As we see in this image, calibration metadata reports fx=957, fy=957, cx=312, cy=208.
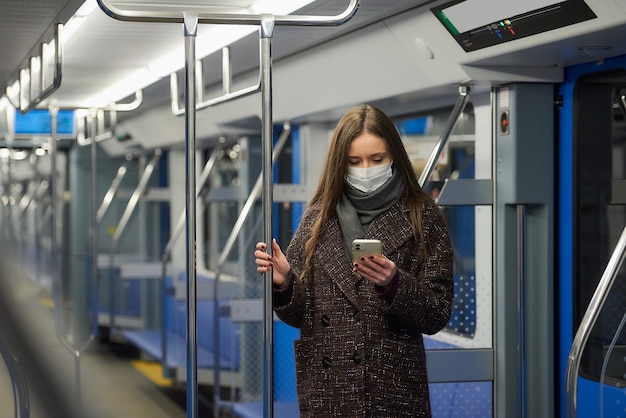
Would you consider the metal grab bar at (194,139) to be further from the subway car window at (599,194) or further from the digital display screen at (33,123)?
the digital display screen at (33,123)

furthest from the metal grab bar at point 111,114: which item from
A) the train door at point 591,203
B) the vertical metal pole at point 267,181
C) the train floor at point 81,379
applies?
the vertical metal pole at point 267,181

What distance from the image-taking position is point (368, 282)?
2445 mm

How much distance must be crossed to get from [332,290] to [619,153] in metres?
1.52

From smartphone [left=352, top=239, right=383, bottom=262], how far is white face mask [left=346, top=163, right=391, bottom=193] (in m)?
0.30

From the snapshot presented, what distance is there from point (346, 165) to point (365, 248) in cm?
35

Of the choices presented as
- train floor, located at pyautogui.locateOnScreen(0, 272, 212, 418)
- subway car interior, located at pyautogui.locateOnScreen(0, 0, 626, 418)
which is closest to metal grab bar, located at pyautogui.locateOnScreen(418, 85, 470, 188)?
subway car interior, located at pyautogui.locateOnScreen(0, 0, 626, 418)

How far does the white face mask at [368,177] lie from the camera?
246 cm

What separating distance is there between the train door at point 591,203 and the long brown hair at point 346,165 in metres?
1.17

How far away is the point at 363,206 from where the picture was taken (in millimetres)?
2490

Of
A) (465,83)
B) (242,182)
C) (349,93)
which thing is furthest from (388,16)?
(242,182)

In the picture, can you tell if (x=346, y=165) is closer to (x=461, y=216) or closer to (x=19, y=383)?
(x=19, y=383)

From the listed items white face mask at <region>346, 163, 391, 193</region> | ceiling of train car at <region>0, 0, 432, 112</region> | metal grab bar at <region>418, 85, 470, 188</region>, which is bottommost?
white face mask at <region>346, 163, 391, 193</region>

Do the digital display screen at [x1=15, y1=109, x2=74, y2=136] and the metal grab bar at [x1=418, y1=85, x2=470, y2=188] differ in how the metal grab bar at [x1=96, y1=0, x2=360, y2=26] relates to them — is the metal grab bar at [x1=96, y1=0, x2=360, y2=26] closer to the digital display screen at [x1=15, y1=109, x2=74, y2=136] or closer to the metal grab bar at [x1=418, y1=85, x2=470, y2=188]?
the metal grab bar at [x1=418, y1=85, x2=470, y2=188]

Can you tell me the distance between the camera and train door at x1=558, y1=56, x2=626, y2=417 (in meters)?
3.44
